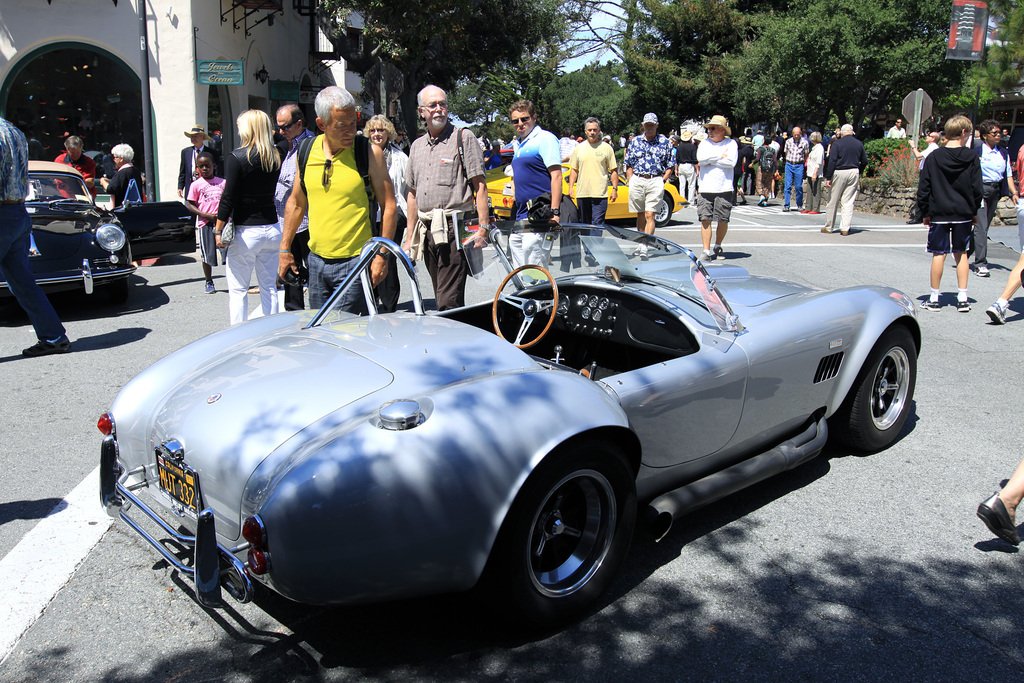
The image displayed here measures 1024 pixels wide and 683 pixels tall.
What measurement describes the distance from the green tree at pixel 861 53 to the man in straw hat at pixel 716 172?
598 inches

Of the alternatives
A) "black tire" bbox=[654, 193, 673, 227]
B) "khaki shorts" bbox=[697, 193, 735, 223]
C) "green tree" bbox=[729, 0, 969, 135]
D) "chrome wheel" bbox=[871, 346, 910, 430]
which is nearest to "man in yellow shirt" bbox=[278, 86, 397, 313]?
"chrome wheel" bbox=[871, 346, 910, 430]

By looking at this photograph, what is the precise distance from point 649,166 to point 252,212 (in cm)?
572

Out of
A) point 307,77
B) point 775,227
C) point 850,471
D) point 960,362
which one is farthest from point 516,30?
point 850,471

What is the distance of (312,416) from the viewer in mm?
2602

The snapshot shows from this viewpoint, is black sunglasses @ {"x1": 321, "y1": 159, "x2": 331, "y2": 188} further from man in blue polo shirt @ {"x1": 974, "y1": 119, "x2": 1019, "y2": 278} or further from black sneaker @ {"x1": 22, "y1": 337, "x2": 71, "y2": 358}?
man in blue polo shirt @ {"x1": 974, "y1": 119, "x2": 1019, "y2": 278}

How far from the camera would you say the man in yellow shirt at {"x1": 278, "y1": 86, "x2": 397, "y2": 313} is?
4664 mm

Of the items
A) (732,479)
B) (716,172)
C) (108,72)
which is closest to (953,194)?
(716,172)

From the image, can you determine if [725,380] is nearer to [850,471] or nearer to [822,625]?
[822,625]

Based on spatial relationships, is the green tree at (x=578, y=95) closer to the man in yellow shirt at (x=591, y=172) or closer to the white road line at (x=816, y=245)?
the white road line at (x=816, y=245)

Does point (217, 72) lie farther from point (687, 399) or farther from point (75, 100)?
point (687, 399)

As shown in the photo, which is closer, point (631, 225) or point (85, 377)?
point (85, 377)

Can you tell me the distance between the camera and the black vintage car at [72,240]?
7.48 metres

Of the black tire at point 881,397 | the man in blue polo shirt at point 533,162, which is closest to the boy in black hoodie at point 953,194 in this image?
the man in blue polo shirt at point 533,162

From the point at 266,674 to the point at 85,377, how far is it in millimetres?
4062
